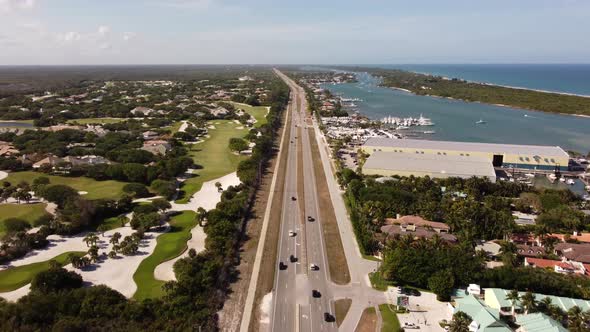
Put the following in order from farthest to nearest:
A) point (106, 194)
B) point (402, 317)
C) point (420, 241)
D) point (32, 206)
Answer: point (106, 194) < point (32, 206) < point (420, 241) < point (402, 317)

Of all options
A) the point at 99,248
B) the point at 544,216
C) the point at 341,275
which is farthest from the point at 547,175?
the point at 99,248

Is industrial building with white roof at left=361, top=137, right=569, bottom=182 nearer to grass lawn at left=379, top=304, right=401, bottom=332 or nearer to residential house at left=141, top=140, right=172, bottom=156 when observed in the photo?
grass lawn at left=379, top=304, right=401, bottom=332

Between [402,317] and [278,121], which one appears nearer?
[402,317]

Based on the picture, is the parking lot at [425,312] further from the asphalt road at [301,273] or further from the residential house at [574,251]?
the residential house at [574,251]

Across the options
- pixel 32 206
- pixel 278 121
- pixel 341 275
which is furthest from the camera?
pixel 278 121

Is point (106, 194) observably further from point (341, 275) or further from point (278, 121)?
point (278, 121)

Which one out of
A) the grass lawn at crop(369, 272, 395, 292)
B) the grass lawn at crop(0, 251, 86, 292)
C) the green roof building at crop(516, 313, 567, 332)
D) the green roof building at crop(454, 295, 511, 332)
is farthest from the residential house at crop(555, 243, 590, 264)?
the grass lawn at crop(0, 251, 86, 292)

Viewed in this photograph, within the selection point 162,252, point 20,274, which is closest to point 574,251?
point 162,252
